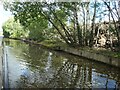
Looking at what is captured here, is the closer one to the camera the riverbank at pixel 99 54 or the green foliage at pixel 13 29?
the riverbank at pixel 99 54

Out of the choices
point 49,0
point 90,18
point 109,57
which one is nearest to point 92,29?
point 90,18

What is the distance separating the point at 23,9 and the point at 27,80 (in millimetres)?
12861

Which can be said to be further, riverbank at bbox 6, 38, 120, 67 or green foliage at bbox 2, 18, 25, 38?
green foliage at bbox 2, 18, 25, 38

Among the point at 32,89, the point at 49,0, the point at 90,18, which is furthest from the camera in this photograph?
the point at 90,18

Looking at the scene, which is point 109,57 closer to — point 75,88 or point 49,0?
point 75,88

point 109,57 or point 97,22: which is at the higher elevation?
point 97,22

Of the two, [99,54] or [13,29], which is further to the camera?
[13,29]

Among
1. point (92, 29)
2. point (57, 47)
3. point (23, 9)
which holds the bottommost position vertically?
point (57, 47)

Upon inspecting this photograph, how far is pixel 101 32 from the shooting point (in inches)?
990

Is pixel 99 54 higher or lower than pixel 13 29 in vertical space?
lower

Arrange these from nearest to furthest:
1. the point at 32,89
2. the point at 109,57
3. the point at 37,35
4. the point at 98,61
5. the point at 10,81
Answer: the point at 32,89
the point at 10,81
the point at 109,57
the point at 98,61
the point at 37,35

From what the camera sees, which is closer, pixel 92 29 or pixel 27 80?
pixel 27 80

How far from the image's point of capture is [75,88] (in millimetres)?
9156

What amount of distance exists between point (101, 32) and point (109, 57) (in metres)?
9.74
